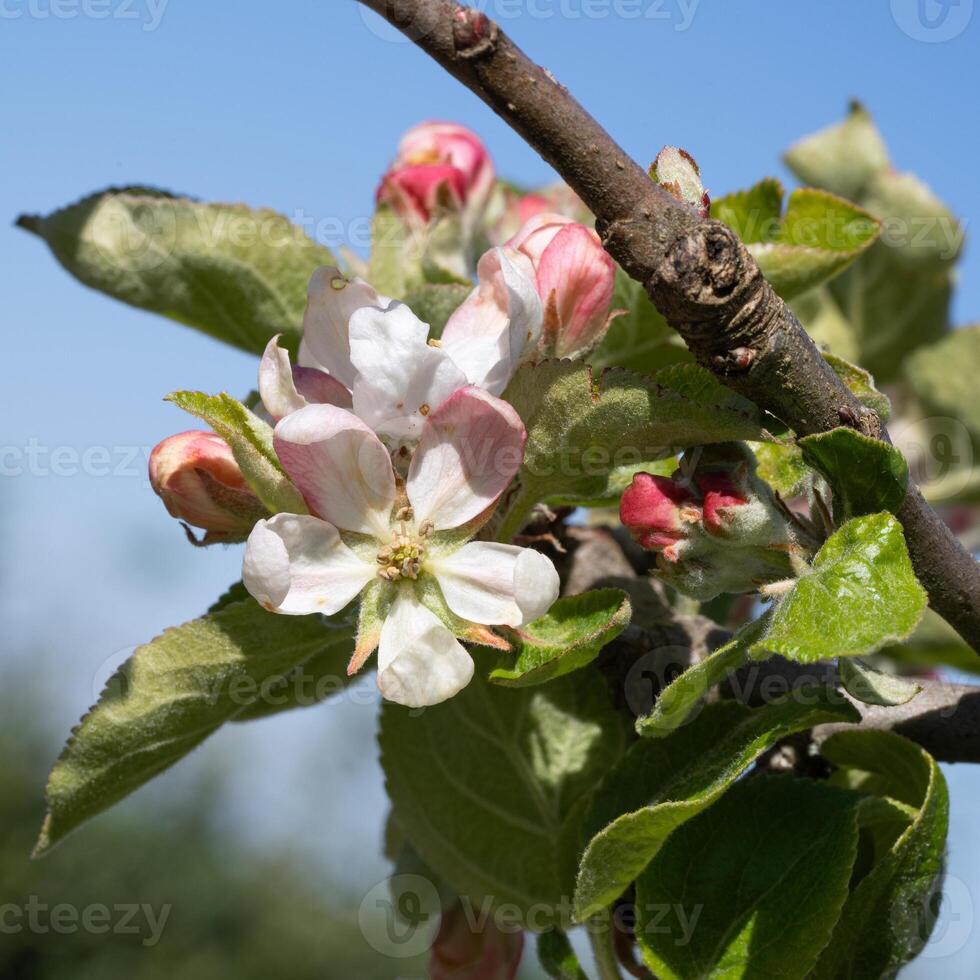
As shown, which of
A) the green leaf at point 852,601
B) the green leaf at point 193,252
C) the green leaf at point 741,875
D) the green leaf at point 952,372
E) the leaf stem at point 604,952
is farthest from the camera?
the green leaf at point 952,372

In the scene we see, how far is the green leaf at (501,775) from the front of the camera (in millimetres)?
1045

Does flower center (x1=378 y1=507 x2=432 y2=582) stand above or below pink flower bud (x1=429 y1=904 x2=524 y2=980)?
above

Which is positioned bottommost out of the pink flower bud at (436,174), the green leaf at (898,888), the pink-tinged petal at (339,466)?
the green leaf at (898,888)

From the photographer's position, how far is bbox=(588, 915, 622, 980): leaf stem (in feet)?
3.17

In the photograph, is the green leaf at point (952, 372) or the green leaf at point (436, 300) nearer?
the green leaf at point (436, 300)

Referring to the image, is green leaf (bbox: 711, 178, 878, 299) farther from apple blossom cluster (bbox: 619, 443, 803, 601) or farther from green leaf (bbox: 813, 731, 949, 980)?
green leaf (bbox: 813, 731, 949, 980)

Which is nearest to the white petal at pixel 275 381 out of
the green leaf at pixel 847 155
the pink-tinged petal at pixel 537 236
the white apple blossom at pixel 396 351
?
the white apple blossom at pixel 396 351

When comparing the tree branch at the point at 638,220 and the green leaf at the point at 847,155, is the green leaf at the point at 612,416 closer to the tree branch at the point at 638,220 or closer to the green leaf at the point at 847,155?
the tree branch at the point at 638,220

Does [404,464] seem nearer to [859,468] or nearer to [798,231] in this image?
[859,468]

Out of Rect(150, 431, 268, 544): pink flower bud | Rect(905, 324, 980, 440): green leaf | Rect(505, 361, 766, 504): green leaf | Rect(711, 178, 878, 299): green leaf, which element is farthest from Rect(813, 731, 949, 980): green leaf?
Rect(905, 324, 980, 440): green leaf

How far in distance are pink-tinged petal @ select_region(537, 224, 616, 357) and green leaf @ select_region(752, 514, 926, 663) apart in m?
0.27

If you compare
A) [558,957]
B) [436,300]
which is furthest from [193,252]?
[558,957]

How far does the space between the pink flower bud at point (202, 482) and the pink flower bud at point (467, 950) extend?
1.99ft

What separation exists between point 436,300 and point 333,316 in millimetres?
180
